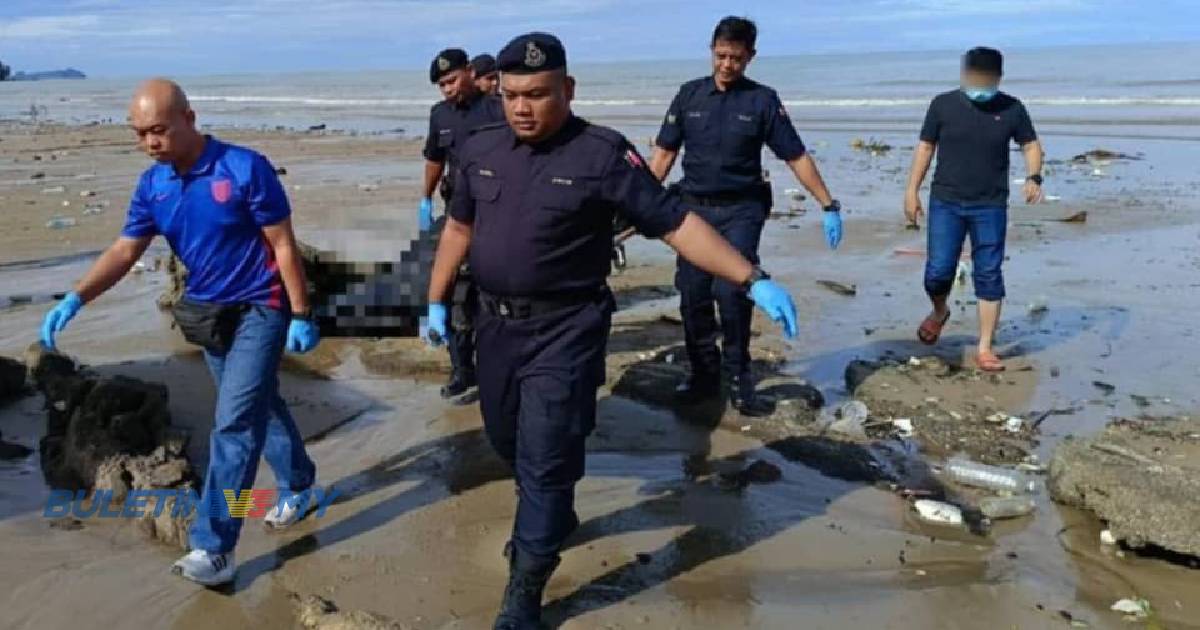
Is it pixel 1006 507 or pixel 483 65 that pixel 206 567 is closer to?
pixel 1006 507

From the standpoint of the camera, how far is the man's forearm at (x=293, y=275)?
3.74 m

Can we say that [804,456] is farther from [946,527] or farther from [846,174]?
[846,174]

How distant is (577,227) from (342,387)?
10.8ft

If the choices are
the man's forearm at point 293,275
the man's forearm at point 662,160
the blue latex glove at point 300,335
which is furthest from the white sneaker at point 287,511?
the man's forearm at point 662,160

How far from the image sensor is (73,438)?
15.6 feet

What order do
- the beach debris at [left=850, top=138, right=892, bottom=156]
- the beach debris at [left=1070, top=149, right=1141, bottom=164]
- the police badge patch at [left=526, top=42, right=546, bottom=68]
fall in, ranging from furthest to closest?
the beach debris at [left=850, top=138, right=892, bottom=156] < the beach debris at [left=1070, top=149, right=1141, bottom=164] < the police badge patch at [left=526, top=42, right=546, bottom=68]

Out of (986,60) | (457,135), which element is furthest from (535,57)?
(986,60)

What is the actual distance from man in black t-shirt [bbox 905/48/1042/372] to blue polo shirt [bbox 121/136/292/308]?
4.53 metres

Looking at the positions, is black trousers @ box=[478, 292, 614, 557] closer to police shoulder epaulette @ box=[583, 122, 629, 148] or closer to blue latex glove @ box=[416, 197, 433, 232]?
police shoulder epaulette @ box=[583, 122, 629, 148]

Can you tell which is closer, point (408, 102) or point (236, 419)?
point (236, 419)

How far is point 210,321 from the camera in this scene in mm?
3688

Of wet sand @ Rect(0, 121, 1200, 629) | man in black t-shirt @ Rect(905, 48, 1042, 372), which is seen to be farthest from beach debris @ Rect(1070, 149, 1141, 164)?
man in black t-shirt @ Rect(905, 48, 1042, 372)

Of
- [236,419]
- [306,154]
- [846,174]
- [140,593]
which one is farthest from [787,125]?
[306,154]

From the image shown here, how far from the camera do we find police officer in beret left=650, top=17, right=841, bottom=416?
18.2ft
